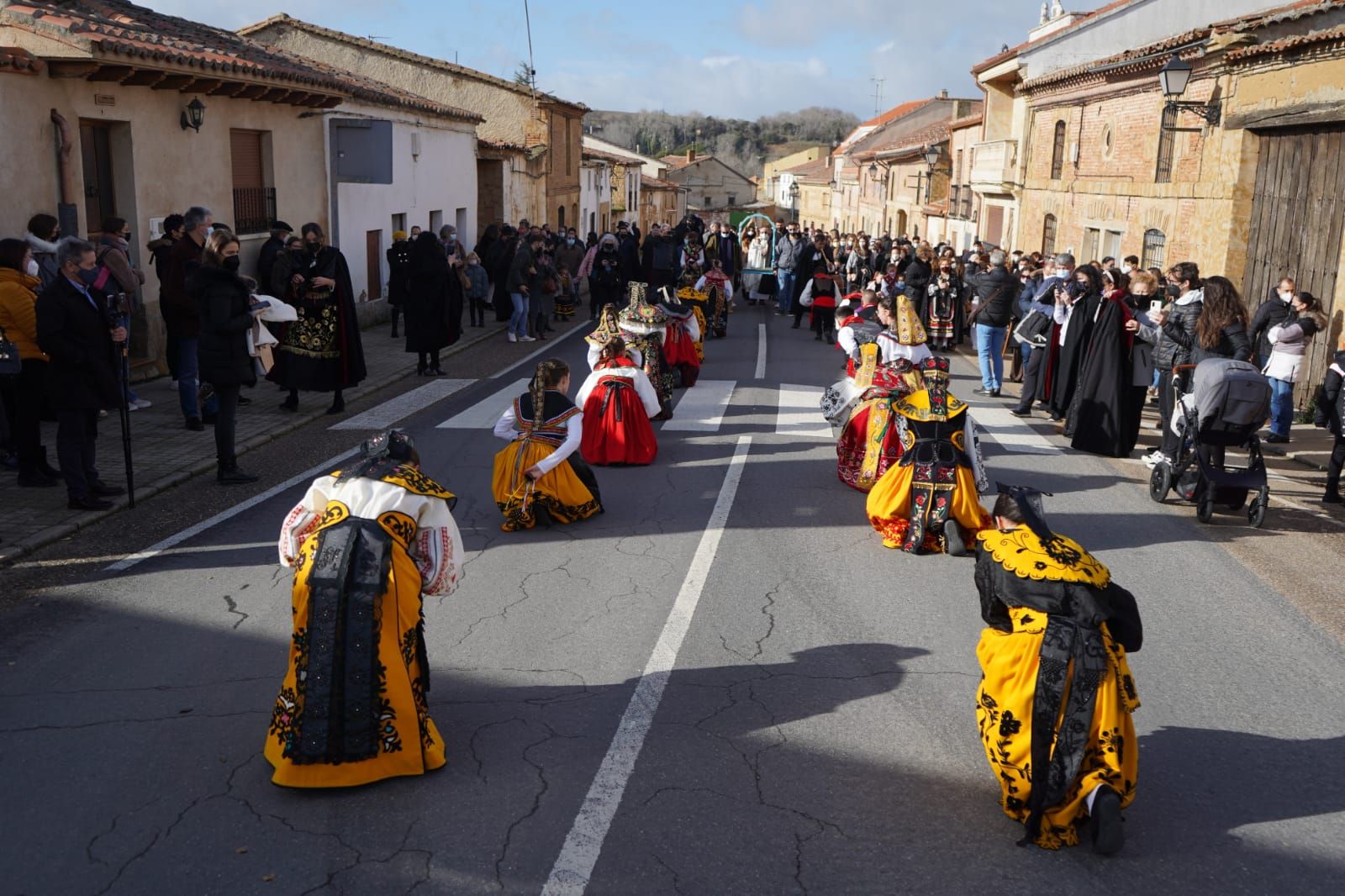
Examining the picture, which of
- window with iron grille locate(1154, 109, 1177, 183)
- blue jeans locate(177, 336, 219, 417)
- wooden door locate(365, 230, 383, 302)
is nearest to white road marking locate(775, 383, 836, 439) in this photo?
blue jeans locate(177, 336, 219, 417)

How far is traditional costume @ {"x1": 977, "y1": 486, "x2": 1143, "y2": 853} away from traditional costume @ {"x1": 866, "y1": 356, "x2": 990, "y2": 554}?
342 cm

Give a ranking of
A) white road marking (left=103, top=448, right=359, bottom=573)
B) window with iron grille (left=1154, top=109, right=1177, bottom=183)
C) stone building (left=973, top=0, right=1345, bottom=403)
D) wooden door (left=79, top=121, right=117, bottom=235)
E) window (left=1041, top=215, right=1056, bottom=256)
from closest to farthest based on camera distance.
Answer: white road marking (left=103, top=448, right=359, bottom=573), wooden door (left=79, top=121, right=117, bottom=235), stone building (left=973, top=0, right=1345, bottom=403), window with iron grille (left=1154, top=109, right=1177, bottom=183), window (left=1041, top=215, right=1056, bottom=256)

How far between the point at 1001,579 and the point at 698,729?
156cm

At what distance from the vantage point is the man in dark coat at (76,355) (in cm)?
805

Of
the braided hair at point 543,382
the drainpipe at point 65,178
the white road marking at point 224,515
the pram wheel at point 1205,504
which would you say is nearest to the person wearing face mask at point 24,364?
the white road marking at point 224,515

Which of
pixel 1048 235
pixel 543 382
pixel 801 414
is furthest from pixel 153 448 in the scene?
pixel 1048 235

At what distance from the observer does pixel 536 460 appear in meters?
8.15

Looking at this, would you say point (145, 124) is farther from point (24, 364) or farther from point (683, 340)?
point (683, 340)

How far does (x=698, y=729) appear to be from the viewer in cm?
516

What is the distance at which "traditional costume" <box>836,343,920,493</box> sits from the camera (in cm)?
890

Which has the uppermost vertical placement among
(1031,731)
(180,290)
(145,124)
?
(145,124)

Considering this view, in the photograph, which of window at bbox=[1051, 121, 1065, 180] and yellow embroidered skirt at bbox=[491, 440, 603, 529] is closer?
yellow embroidered skirt at bbox=[491, 440, 603, 529]

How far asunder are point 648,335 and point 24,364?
5955 millimetres

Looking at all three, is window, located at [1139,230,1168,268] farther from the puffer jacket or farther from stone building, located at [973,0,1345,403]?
the puffer jacket
